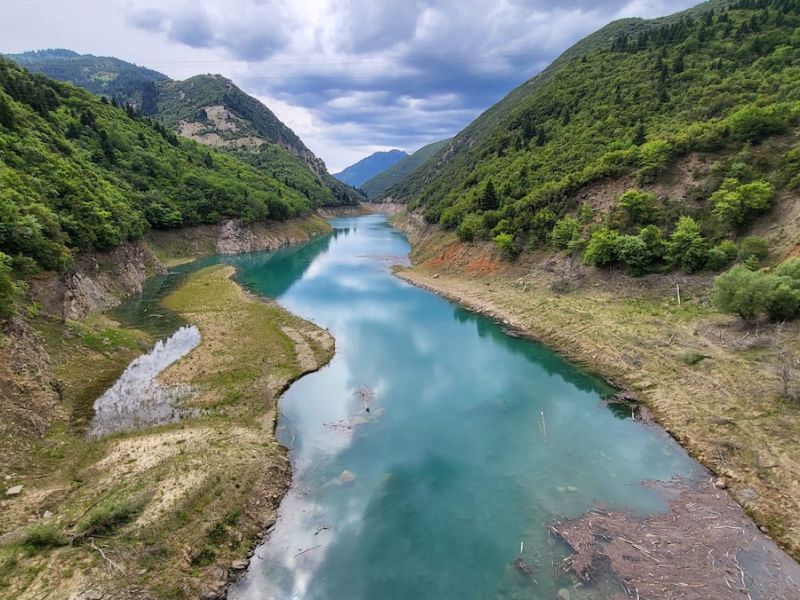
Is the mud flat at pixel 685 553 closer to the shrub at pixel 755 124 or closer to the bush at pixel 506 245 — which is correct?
the bush at pixel 506 245

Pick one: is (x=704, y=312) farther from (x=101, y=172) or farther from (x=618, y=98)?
(x=101, y=172)

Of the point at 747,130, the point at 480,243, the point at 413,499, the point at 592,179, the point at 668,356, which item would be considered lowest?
the point at 413,499

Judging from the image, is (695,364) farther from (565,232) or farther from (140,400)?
(140,400)

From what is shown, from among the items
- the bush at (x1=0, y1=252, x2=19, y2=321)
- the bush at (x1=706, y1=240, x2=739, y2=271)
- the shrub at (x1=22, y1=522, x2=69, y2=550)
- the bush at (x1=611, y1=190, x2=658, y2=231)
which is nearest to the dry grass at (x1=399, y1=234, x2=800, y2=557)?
the bush at (x1=706, y1=240, x2=739, y2=271)

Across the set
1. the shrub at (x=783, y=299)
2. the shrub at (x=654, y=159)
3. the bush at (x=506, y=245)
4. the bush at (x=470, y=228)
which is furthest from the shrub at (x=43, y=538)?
the bush at (x=470, y=228)

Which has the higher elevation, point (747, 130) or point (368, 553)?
point (747, 130)

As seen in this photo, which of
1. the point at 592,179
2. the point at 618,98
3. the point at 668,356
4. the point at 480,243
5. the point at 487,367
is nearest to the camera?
the point at 668,356

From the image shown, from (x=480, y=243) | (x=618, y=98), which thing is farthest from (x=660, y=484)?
(x=618, y=98)
